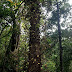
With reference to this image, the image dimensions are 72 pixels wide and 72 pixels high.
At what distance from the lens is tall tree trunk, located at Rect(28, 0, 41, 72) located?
9.46ft

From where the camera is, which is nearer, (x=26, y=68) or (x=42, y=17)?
(x=26, y=68)

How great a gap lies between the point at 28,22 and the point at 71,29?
29.9 feet

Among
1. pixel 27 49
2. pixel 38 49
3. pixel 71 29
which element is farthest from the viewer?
pixel 71 29

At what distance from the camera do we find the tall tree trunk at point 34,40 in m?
2.88

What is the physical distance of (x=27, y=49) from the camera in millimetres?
3225

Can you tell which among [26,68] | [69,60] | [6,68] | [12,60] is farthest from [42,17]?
[69,60]

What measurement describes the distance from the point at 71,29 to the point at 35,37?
931 centimetres

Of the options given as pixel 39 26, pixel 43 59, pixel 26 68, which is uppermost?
pixel 39 26

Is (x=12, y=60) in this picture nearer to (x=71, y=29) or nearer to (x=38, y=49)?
(x=38, y=49)

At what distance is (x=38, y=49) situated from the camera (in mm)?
2998

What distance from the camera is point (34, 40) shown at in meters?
3.09

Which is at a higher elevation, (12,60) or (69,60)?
(12,60)

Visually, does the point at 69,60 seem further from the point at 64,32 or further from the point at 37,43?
the point at 37,43

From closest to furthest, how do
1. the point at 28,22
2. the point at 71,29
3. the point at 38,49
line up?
the point at 38,49, the point at 28,22, the point at 71,29
